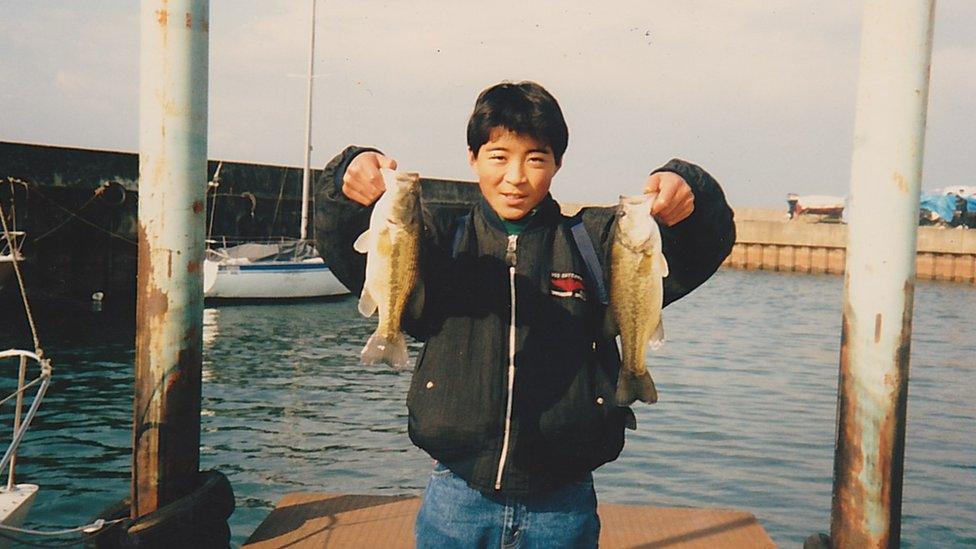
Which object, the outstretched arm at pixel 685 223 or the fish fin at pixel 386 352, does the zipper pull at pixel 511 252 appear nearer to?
the outstretched arm at pixel 685 223

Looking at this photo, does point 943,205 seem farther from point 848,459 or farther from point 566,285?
point 566,285

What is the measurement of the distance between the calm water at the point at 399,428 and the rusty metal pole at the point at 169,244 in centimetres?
339

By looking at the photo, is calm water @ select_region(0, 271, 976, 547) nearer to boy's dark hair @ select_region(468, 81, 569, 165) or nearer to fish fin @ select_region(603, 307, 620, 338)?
fish fin @ select_region(603, 307, 620, 338)

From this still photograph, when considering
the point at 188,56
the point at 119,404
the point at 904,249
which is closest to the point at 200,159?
the point at 188,56

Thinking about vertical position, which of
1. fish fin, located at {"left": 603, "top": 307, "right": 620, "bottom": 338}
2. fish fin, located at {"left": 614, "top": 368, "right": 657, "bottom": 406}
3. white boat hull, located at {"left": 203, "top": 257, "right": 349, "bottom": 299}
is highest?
fish fin, located at {"left": 603, "top": 307, "right": 620, "bottom": 338}

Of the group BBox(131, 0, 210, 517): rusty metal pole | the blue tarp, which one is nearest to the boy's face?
BBox(131, 0, 210, 517): rusty metal pole

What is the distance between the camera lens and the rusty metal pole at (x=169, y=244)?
5176 mm

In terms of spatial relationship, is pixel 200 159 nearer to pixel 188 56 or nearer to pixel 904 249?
pixel 188 56

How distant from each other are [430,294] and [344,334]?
72.8 feet

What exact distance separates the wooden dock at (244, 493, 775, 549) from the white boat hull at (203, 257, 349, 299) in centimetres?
2217

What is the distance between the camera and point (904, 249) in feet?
15.2

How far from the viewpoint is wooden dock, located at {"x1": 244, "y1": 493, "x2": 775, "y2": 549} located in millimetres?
5867

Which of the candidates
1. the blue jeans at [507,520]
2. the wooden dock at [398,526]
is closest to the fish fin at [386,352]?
the blue jeans at [507,520]

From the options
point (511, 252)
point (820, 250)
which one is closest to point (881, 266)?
point (511, 252)
